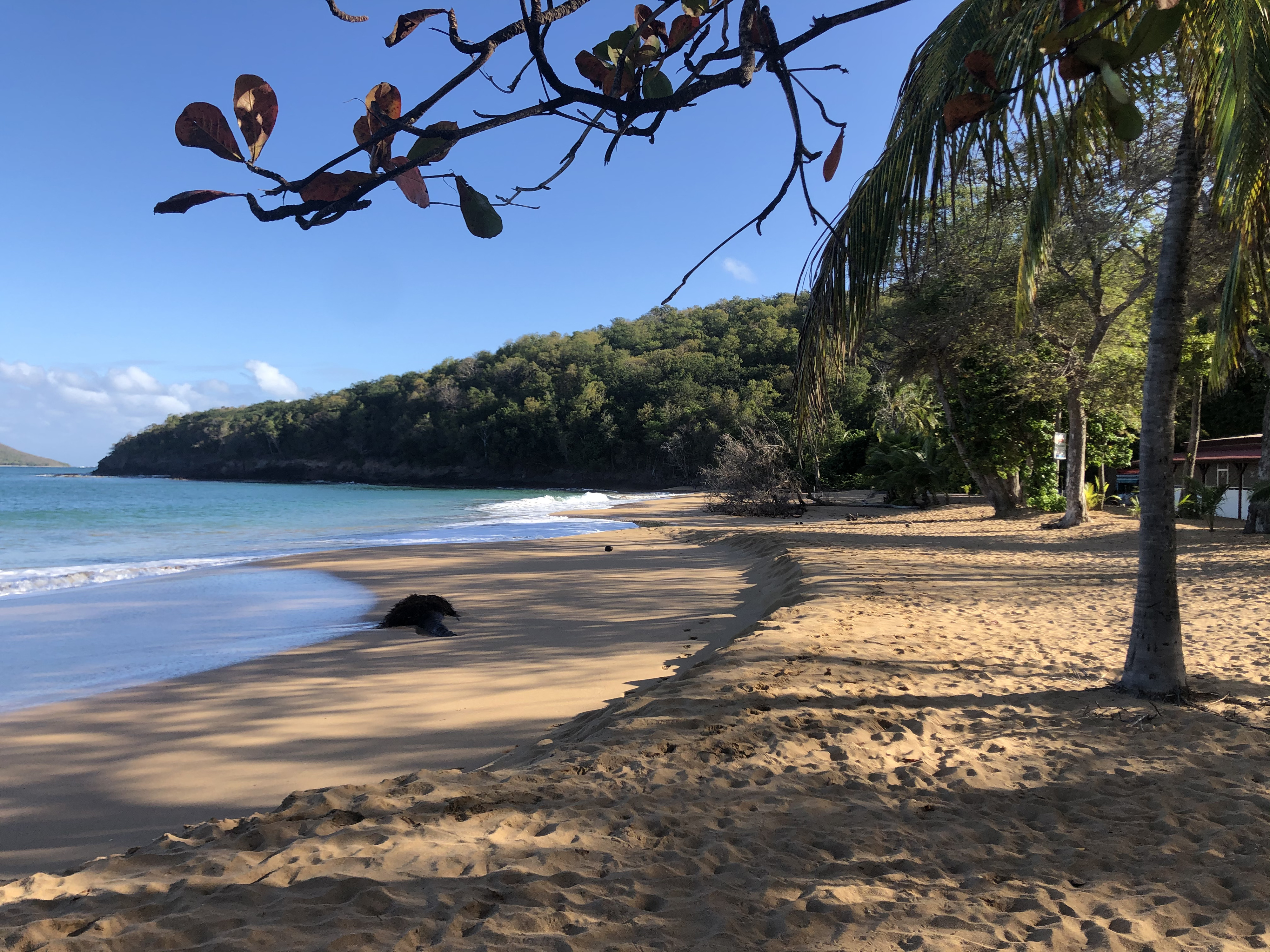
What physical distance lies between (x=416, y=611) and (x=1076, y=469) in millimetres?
12482

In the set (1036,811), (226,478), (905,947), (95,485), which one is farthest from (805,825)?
(226,478)

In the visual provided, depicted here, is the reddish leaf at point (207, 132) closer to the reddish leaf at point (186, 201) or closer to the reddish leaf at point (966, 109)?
the reddish leaf at point (186, 201)

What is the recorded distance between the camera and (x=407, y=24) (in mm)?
1060

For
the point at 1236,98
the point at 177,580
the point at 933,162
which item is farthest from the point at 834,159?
the point at 177,580

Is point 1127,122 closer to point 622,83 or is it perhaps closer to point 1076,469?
point 622,83

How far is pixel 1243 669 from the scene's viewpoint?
5020mm

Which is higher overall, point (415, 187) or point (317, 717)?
→ point (415, 187)

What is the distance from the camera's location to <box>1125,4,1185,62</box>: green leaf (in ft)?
3.15

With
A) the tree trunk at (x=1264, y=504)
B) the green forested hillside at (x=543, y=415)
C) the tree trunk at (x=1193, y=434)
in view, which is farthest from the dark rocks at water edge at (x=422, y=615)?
the green forested hillside at (x=543, y=415)

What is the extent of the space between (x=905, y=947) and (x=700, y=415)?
176 ft

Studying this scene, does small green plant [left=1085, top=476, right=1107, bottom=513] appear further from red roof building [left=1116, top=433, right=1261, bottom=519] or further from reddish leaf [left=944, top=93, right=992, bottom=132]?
reddish leaf [left=944, top=93, right=992, bottom=132]

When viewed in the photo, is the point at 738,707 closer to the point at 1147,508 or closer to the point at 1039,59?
the point at 1147,508

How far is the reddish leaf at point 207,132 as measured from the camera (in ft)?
2.89

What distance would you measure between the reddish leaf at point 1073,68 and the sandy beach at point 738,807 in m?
2.15
